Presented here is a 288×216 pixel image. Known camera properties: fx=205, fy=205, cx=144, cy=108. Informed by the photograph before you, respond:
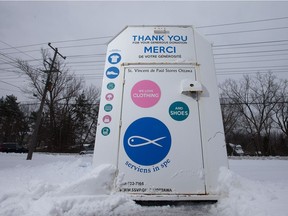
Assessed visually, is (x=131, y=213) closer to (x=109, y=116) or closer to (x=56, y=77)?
(x=109, y=116)

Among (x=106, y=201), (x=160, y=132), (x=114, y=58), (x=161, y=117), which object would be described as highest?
(x=114, y=58)

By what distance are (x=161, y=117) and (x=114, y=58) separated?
4.38 ft

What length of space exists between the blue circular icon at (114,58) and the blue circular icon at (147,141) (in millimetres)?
1131

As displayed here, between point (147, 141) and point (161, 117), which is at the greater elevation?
point (161, 117)

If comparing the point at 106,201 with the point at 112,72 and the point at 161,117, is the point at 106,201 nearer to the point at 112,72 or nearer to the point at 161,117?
the point at 161,117

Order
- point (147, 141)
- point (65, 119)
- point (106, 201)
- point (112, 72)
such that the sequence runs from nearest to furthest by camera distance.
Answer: point (106, 201) < point (147, 141) < point (112, 72) < point (65, 119)

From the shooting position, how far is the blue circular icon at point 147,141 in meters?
2.96

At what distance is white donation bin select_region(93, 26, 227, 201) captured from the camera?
2.81 m

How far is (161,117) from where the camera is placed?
313 cm

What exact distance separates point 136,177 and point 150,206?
41cm

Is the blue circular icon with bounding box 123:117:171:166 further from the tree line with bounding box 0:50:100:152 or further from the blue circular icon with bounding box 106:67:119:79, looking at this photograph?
the tree line with bounding box 0:50:100:152

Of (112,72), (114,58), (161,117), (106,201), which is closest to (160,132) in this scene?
(161,117)

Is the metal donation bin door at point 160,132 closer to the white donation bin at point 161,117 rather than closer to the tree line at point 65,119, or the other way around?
the white donation bin at point 161,117

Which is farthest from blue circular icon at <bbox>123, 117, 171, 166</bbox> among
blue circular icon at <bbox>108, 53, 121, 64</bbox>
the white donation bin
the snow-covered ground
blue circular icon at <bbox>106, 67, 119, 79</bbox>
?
blue circular icon at <bbox>108, 53, 121, 64</bbox>
